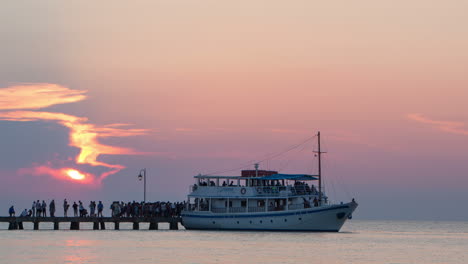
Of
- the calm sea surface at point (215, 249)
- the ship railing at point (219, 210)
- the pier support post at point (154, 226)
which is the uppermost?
the ship railing at point (219, 210)

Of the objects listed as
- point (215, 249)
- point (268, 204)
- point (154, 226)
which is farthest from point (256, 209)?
point (215, 249)

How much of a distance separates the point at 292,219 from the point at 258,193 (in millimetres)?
4342

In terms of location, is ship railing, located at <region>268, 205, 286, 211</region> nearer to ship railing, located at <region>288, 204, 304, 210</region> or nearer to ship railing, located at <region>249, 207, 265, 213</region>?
ship railing, located at <region>288, 204, 304, 210</region>

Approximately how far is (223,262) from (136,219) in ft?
119

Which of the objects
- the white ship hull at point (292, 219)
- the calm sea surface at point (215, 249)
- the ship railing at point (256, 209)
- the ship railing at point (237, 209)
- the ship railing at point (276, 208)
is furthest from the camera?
the ship railing at point (237, 209)

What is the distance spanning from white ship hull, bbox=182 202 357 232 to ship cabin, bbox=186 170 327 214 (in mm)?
834

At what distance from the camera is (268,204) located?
9006cm

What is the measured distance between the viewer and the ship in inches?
3472

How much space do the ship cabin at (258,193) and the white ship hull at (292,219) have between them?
2.74 feet

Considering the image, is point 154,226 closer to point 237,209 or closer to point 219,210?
point 219,210

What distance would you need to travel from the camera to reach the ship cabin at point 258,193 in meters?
88.9

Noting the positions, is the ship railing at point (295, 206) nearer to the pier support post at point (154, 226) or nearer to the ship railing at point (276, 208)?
the ship railing at point (276, 208)

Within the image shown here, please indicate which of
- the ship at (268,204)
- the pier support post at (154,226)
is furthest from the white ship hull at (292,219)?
the pier support post at (154,226)

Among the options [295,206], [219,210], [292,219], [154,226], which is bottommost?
[154,226]
